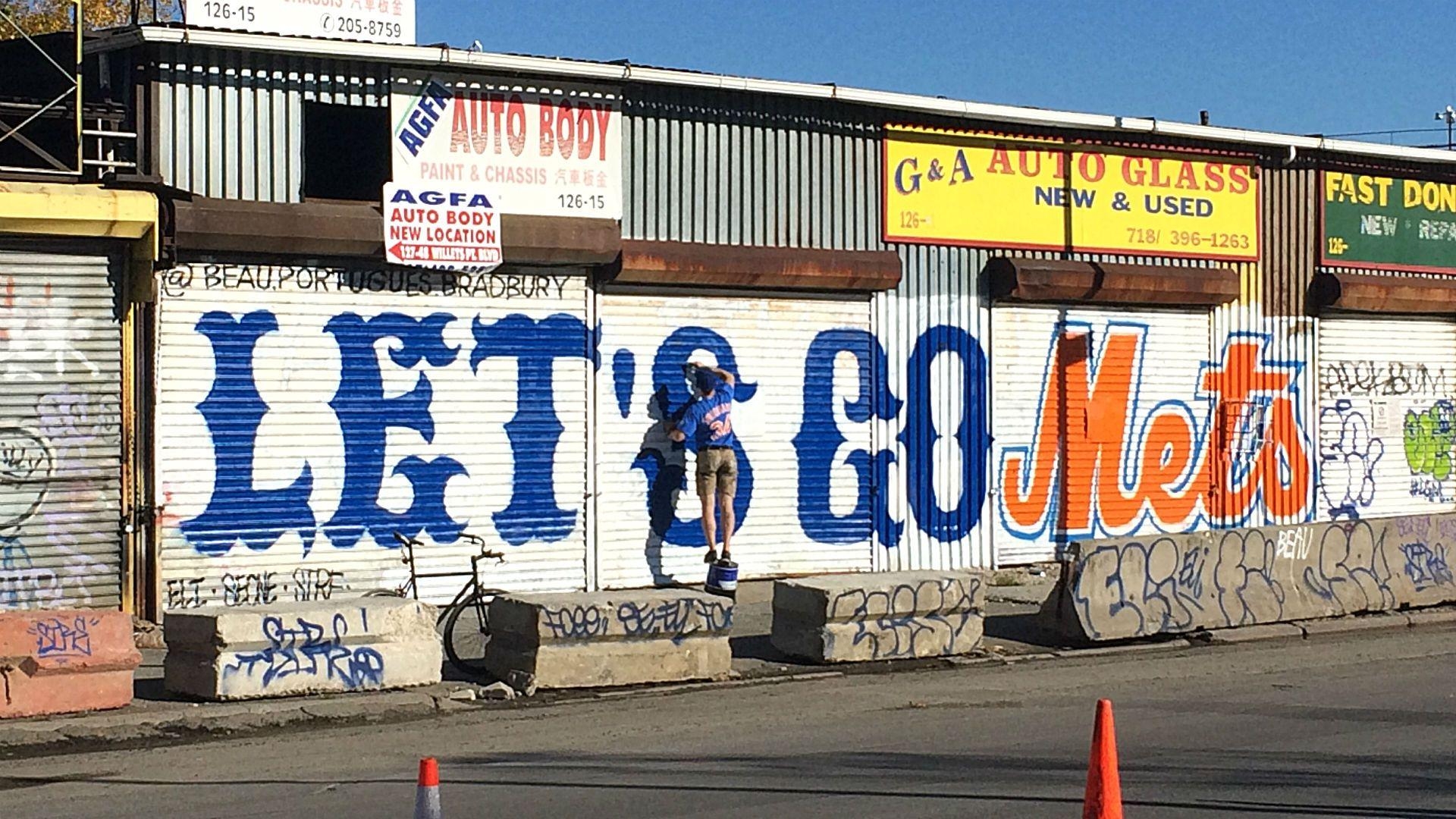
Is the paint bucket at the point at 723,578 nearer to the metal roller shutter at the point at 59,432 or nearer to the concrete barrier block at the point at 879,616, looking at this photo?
the concrete barrier block at the point at 879,616

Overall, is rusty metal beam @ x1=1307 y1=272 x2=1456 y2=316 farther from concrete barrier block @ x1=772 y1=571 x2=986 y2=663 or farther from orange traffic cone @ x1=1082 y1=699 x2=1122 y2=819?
orange traffic cone @ x1=1082 y1=699 x2=1122 y2=819

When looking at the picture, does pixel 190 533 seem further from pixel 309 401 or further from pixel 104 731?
pixel 104 731

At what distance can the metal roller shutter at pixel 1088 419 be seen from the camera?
21375 millimetres

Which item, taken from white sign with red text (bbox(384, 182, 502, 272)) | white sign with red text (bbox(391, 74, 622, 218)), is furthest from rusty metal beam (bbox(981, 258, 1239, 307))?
white sign with red text (bbox(384, 182, 502, 272))

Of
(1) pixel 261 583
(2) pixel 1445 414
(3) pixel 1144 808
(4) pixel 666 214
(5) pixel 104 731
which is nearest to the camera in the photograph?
(3) pixel 1144 808

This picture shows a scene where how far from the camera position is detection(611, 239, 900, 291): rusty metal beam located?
18297 mm

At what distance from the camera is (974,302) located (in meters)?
21.0

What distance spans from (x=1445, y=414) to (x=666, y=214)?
12.8 m

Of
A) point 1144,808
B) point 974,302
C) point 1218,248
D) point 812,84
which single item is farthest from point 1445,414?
point 1144,808

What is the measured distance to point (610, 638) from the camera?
1348cm

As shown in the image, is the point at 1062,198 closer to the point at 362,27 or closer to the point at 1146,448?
the point at 1146,448

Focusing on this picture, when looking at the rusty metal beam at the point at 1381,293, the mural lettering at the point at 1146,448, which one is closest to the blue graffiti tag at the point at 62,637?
the mural lettering at the point at 1146,448

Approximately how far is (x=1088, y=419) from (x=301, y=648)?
38.5 ft

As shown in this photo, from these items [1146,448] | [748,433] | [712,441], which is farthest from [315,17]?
[1146,448]
